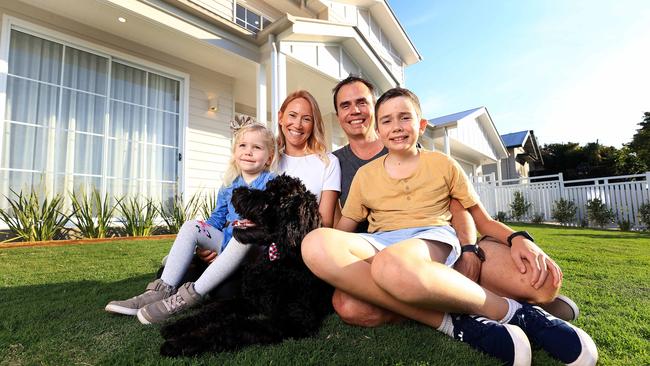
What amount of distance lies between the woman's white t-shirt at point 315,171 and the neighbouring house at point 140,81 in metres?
2.50

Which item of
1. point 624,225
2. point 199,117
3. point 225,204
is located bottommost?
point 624,225

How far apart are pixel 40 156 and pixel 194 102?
2623 millimetres

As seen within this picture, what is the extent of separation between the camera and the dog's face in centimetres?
167

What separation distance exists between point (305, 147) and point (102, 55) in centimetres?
482

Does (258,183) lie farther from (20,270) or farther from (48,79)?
(48,79)

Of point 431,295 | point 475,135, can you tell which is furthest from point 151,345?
point 475,135

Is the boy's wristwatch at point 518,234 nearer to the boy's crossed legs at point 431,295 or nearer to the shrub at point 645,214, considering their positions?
the boy's crossed legs at point 431,295

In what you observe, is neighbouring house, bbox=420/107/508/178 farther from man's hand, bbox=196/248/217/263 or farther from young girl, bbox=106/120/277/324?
man's hand, bbox=196/248/217/263

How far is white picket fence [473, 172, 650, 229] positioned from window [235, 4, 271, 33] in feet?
33.4

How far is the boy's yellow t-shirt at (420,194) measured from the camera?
1710mm

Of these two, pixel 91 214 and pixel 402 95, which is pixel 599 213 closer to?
pixel 402 95

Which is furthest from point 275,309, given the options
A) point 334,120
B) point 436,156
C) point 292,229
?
point 334,120

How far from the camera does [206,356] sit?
4.24ft

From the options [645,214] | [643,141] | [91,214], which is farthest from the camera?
[643,141]
